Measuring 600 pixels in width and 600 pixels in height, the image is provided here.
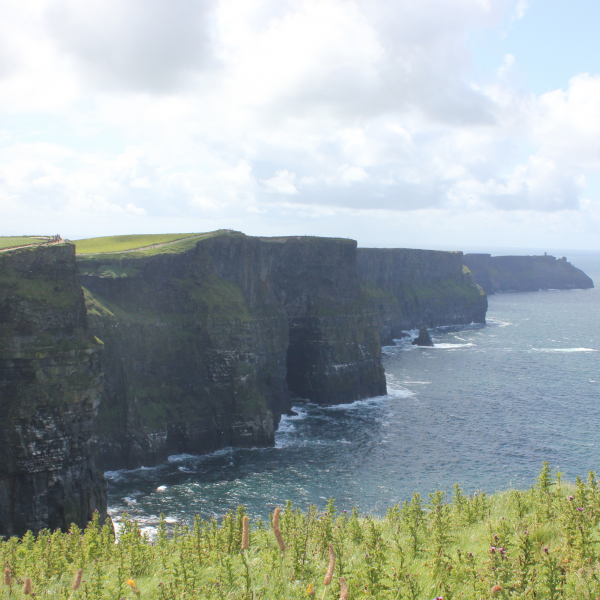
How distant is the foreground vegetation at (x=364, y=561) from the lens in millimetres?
10648

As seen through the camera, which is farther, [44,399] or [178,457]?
[178,457]

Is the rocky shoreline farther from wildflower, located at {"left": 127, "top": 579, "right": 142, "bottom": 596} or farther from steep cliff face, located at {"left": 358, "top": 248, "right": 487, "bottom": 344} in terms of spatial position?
steep cliff face, located at {"left": 358, "top": 248, "right": 487, "bottom": 344}

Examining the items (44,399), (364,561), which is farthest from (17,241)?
(364,561)

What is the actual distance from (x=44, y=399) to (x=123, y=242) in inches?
Answer: 1758

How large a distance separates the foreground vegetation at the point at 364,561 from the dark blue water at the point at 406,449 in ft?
58.1

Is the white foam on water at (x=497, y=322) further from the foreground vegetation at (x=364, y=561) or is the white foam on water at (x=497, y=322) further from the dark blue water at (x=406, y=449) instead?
the foreground vegetation at (x=364, y=561)

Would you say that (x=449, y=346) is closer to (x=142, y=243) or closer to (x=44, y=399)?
(x=142, y=243)

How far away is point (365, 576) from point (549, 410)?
272ft

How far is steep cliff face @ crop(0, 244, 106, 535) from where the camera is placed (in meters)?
45.4

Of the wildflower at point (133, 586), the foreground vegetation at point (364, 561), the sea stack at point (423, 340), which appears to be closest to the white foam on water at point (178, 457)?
the foreground vegetation at point (364, 561)

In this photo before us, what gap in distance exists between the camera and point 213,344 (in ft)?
237

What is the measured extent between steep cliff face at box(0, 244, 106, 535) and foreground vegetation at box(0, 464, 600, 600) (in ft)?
82.8

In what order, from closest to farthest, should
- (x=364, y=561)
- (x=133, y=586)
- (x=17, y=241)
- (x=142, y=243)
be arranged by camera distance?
(x=133, y=586), (x=364, y=561), (x=17, y=241), (x=142, y=243)

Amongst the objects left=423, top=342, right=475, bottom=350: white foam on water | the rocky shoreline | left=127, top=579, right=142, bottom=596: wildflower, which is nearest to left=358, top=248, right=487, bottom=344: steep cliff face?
left=423, top=342, right=475, bottom=350: white foam on water
